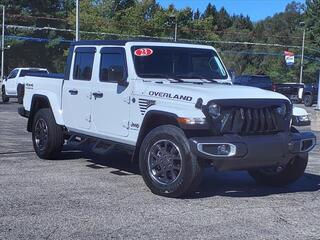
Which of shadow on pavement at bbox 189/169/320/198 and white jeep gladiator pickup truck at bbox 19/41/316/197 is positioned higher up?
white jeep gladiator pickup truck at bbox 19/41/316/197

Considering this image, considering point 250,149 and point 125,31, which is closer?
point 250,149

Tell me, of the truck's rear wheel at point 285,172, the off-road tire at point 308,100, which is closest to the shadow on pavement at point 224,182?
the truck's rear wheel at point 285,172

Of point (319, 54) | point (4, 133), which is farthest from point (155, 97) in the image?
point (319, 54)

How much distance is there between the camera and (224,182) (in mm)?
9109

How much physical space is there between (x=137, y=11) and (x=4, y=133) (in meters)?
49.6

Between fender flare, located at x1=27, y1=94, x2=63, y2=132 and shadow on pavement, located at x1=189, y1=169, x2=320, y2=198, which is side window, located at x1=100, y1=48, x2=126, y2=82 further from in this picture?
shadow on pavement, located at x1=189, y1=169, x2=320, y2=198

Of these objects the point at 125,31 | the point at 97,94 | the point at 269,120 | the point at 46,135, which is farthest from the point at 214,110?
the point at 125,31

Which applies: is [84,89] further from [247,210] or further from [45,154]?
[247,210]

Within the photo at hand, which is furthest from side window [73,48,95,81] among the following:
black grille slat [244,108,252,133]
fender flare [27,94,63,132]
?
black grille slat [244,108,252,133]

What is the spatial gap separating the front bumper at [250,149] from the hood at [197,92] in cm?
52

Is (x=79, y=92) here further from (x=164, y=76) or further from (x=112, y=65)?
(x=164, y=76)

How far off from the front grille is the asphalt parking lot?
0.92 meters

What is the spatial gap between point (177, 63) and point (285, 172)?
89.7 inches

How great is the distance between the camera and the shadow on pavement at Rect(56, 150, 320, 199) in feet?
27.2
